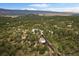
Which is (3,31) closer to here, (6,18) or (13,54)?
(6,18)

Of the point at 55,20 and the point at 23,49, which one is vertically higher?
the point at 55,20

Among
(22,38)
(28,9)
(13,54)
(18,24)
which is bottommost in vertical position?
(13,54)

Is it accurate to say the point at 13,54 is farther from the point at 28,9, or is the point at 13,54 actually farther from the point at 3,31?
the point at 28,9

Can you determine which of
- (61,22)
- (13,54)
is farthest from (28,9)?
(13,54)

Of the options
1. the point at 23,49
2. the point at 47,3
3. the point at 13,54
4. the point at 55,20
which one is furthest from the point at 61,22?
the point at 13,54

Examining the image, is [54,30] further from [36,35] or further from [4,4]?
[4,4]

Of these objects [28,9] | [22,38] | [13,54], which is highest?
[28,9]
